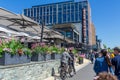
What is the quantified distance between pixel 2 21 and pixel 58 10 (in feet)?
366

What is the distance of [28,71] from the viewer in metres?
11.0

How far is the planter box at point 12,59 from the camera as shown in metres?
9.20

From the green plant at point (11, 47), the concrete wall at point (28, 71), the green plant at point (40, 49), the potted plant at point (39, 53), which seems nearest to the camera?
the concrete wall at point (28, 71)

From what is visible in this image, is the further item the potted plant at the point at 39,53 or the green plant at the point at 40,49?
the green plant at the point at 40,49

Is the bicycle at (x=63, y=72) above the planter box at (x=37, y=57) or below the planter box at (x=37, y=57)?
below

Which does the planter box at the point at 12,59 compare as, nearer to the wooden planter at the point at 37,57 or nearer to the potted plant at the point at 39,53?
the wooden planter at the point at 37,57

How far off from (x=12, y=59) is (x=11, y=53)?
8.7 inches

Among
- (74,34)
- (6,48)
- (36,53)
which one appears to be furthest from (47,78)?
(74,34)

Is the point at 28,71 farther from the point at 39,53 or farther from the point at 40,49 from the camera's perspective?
the point at 40,49

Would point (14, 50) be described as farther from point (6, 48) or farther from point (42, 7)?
point (42, 7)

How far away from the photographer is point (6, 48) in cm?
951

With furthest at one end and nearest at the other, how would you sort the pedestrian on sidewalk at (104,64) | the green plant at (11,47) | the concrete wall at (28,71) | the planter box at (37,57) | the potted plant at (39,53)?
the potted plant at (39,53) < the planter box at (37,57) < the green plant at (11,47) < the concrete wall at (28,71) < the pedestrian on sidewalk at (104,64)

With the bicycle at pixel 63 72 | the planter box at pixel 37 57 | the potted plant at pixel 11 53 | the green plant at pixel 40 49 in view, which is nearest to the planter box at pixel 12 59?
the potted plant at pixel 11 53

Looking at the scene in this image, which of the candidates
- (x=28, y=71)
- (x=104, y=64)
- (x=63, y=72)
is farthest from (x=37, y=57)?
(x=104, y=64)
